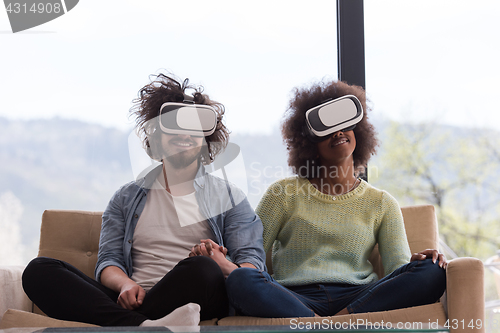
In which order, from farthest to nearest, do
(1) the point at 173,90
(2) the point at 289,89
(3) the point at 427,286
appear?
(2) the point at 289,89
(1) the point at 173,90
(3) the point at 427,286

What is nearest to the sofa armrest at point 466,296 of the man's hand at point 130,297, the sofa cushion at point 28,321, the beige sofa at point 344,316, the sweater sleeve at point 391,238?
the beige sofa at point 344,316

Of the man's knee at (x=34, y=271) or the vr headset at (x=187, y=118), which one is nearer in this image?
the man's knee at (x=34, y=271)

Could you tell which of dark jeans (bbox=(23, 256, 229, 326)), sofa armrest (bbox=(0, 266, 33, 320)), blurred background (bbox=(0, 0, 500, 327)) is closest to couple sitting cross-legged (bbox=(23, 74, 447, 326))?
dark jeans (bbox=(23, 256, 229, 326))

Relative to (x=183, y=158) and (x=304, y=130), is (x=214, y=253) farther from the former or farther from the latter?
(x=304, y=130)

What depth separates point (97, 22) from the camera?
1.97m

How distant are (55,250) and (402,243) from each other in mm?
1191

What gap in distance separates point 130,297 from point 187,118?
1.87ft

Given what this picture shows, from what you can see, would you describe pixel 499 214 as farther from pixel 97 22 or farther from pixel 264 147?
pixel 97 22

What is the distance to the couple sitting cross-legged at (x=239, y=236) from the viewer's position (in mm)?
1127

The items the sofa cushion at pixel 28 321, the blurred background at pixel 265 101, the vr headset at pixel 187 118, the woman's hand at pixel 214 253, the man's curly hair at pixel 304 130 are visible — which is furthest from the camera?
the blurred background at pixel 265 101

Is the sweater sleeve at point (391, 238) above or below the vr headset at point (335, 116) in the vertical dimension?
below

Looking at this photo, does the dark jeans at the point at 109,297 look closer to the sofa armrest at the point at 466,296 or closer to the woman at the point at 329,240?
the woman at the point at 329,240

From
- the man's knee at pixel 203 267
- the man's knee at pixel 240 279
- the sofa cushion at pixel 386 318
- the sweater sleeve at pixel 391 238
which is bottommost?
the sofa cushion at pixel 386 318

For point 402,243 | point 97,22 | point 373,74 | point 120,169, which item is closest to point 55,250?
point 120,169
